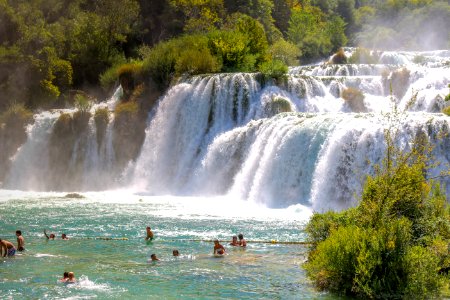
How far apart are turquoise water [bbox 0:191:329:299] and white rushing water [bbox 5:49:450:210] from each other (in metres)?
1.88

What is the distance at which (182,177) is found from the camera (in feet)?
123

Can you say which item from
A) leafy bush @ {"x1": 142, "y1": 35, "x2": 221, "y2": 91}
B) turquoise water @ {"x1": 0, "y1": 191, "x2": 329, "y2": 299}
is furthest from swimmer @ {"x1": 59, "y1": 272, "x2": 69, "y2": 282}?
leafy bush @ {"x1": 142, "y1": 35, "x2": 221, "y2": 91}

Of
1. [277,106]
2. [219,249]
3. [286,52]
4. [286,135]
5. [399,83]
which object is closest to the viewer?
[219,249]

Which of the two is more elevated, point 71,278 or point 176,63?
point 176,63

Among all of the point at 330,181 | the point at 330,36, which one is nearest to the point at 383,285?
the point at 330,181

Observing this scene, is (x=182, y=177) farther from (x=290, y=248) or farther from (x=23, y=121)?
(x=290, y=248)

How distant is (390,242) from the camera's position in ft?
46.5

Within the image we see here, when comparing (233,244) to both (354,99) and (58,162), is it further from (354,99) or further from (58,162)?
(58,162)

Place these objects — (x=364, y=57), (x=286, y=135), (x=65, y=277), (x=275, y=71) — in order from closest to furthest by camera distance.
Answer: (x=65, y=277), (x=286, y=135), (x=275, y=71), (x=364, y=57)

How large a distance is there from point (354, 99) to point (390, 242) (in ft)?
80.4

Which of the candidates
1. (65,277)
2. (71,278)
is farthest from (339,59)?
(71,278)

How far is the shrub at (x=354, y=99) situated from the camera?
3766 cm

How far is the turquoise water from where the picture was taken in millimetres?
16281

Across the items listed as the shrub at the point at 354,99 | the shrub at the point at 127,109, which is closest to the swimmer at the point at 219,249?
the shrub at the point at 354,99
